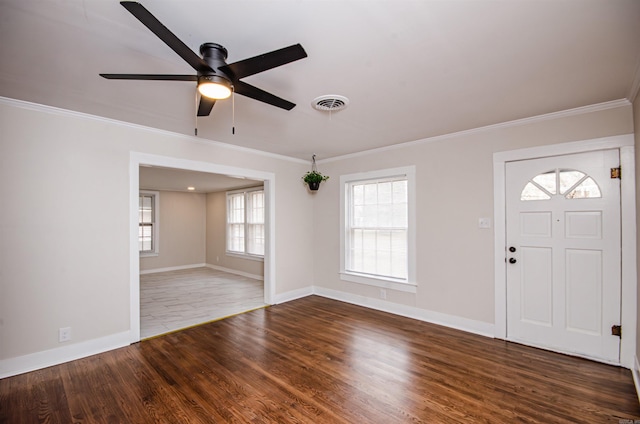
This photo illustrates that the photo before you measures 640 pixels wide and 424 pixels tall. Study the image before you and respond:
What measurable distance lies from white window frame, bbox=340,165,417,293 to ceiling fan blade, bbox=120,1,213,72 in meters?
3.22

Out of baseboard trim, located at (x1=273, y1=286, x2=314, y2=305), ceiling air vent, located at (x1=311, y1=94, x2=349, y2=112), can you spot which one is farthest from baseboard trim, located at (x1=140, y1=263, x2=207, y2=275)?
ceiling air vent, located at (x1=311, y1=94, x2=349, y2=112)

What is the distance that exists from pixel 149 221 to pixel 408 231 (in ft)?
23.3

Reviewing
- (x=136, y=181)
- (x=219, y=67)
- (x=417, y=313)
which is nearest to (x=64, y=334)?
(x=136, y=181)

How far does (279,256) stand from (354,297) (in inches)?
56.0

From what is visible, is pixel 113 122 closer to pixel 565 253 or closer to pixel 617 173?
pixel 565 253

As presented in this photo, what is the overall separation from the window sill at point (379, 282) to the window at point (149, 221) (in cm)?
579

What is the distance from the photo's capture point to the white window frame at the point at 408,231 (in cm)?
419

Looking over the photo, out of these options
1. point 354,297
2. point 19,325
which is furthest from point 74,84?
point 354,297

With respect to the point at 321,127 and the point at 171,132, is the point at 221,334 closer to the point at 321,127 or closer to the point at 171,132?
the point at 171,132

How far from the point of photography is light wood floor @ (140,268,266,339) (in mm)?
4123

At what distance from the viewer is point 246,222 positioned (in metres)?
7.40

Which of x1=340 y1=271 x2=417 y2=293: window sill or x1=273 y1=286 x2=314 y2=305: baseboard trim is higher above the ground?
x1=340 y1=271 x2=417 y2=293: window sill

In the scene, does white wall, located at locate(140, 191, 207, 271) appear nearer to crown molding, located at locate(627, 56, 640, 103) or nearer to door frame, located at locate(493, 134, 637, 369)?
door frame, located at locate(493, 134, 637, 369)

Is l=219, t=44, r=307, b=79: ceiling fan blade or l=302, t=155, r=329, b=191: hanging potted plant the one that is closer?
l=219, t=44, r=307, b=79: ceiling fan blade
